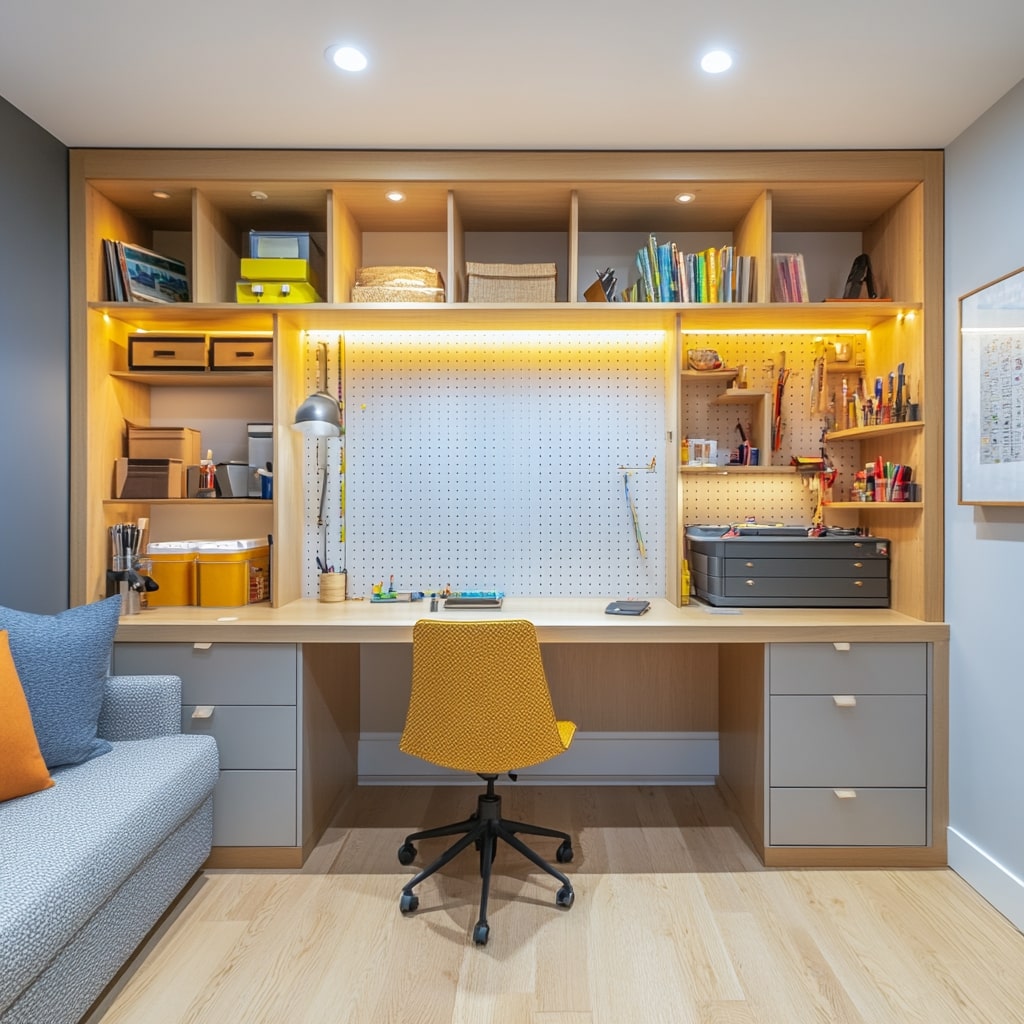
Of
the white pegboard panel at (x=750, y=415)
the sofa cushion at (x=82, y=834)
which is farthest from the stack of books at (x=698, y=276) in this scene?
the sofa cushion at (x=82, y=834)

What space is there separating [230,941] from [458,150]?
268 centimetres

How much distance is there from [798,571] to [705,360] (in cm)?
90

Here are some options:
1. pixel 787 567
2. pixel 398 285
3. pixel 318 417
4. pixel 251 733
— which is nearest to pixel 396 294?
pixel 398 285

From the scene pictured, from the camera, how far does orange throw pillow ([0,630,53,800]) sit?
1.67 m

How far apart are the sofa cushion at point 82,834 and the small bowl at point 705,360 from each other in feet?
7.40

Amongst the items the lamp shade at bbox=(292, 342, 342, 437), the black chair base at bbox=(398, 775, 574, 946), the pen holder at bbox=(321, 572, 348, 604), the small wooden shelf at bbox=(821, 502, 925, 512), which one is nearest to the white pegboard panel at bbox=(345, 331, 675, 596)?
the pen holder at bbox=(321, 572, 348, 604)

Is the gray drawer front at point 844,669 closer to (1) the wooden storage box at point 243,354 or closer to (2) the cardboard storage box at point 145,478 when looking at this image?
(1) the wooden storage box at point 243,354

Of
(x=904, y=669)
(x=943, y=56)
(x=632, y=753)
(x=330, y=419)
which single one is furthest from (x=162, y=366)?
(x=904, y=669)

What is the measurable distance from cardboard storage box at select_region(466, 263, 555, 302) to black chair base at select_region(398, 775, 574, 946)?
5.66 feet

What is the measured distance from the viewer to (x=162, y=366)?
8.72ft

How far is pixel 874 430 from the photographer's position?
251 centimetres

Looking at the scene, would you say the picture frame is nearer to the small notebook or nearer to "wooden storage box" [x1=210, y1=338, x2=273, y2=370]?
the small notebook

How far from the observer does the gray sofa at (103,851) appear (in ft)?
4.44

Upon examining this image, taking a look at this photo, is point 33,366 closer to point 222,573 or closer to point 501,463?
point 222,573
